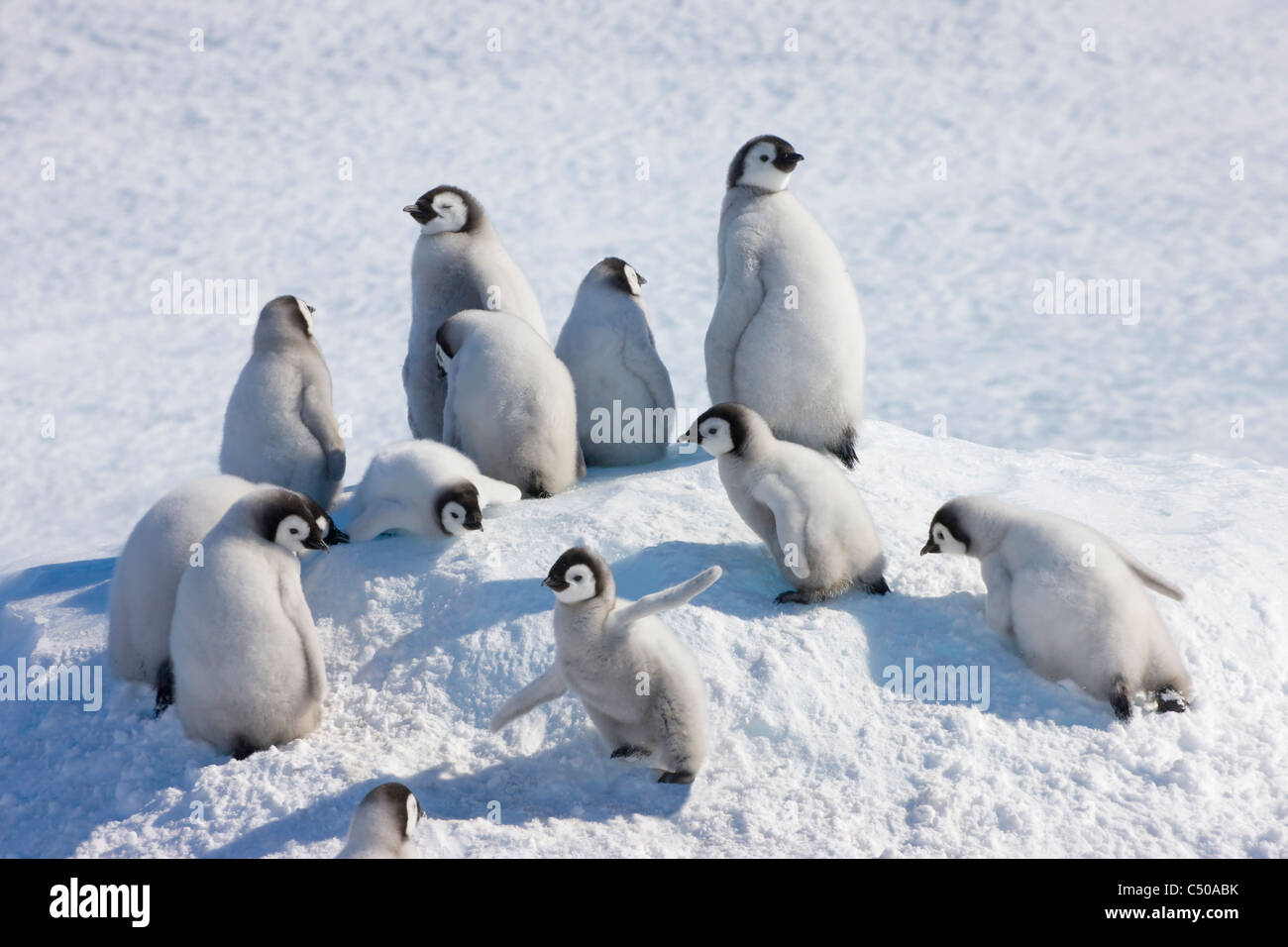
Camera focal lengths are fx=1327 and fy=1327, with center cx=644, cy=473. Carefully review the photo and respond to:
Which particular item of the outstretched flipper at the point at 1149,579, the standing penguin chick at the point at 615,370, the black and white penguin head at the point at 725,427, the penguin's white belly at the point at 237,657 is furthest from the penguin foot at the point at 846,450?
the penguin's white belly at the point at 237,657

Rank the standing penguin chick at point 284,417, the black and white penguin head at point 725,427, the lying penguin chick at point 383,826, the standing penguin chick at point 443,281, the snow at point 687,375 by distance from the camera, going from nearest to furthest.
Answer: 1. the lying penguin chick at point 383,826
2. the snow at point 687,375
3. the black and white penguin head at point 725,427
4. the standing penguin chick at point 284,417
5. the standing penguin chick at point 443,281

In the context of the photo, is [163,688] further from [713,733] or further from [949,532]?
[949,532]

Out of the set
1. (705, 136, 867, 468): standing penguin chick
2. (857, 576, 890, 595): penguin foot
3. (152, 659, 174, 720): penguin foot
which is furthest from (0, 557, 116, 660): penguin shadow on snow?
(857, 576, 890, 595): penguin foot

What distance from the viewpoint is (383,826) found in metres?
2.52

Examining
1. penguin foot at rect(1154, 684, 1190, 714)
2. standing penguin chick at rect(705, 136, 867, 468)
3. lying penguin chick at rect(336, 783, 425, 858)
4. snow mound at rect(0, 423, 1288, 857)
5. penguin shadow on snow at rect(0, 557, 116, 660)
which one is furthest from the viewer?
standing penguin chick at rect(705, 136, 867, 468)

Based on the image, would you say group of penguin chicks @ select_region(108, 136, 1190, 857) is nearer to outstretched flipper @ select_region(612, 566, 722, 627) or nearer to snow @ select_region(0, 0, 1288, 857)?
outstretched flipper @ select_region(612, 566, 722, 627)

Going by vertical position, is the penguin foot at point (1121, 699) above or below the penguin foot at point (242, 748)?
above

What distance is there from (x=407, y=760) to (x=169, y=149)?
9.88 meters

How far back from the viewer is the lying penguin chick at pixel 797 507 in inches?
140

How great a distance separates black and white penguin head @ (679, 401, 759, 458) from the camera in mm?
3648

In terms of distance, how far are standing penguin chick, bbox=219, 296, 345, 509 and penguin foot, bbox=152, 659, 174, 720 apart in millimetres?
869

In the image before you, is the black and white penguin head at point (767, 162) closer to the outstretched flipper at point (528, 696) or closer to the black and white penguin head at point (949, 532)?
the black and white penguin head at point (949, 532)

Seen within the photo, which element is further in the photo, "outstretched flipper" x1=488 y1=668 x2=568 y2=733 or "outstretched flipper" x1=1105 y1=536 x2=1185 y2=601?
"outstretched flipper" x1=1105 y1=536 x2=1185 y2=601

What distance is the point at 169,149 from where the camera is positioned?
11617 mm
